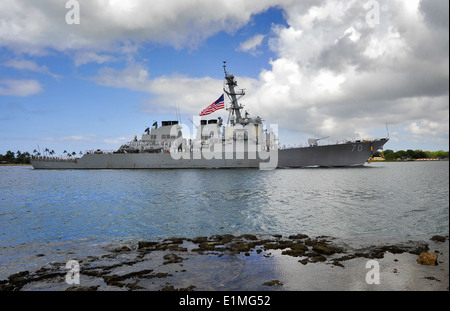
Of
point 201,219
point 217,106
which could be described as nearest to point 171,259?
point 201,219

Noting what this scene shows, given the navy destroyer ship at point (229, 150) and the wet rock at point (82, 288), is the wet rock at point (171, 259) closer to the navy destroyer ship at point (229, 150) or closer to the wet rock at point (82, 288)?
the wet rock at point (82, 288)

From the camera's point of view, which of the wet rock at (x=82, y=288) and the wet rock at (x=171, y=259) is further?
the wet rock at (x=171, y=259)

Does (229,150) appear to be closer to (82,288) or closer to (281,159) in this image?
(281,159)

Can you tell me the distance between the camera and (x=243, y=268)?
7.75m

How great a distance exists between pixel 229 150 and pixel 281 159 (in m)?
11.0

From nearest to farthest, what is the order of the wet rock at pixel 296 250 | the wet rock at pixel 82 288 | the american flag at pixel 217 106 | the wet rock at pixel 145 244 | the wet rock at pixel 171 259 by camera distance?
the wet rock at pixel 82 288 → the wet rock at pixel 171 259 → the wet rock at pixel 296 250 → the wet rock at pixel 145 244 → the american flag at pixel 217 106

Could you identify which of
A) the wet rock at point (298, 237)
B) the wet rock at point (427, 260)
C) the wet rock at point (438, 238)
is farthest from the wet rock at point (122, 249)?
the wet rock at point (438, 238)

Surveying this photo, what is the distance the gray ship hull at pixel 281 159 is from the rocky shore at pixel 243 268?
4384 cm

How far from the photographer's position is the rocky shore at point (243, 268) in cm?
664

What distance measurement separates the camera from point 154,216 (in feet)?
51.3
